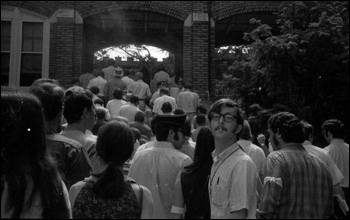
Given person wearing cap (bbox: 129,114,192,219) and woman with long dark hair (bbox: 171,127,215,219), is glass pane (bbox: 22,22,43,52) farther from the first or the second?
woman with long dark hair (bbox: 171,127,215,219)

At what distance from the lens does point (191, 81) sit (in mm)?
14555

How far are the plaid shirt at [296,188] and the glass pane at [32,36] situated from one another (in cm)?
1218

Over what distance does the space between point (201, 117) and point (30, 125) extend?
5.80 m

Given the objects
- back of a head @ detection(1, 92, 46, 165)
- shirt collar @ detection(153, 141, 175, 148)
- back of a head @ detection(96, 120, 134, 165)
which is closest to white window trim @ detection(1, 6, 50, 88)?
shirt collar @ detection(153, 141, 175, 148)

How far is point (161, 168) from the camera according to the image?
3834 millimetres

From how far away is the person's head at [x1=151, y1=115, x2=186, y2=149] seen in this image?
13.2ft

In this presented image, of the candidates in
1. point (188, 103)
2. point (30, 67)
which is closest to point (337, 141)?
point (188, 103)

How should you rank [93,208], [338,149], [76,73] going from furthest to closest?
1. [76,73]
2. [338,149]
3. [93,208]

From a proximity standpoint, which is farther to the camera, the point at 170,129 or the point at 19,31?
the point at 19,31

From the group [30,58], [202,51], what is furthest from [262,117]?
[30,58]

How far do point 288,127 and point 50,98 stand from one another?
6.23 ft

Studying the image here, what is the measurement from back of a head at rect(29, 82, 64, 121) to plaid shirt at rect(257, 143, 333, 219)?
1.62m

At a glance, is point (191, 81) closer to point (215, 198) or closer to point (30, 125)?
point (215, 198)

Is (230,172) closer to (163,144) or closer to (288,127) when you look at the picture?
(288,127)
